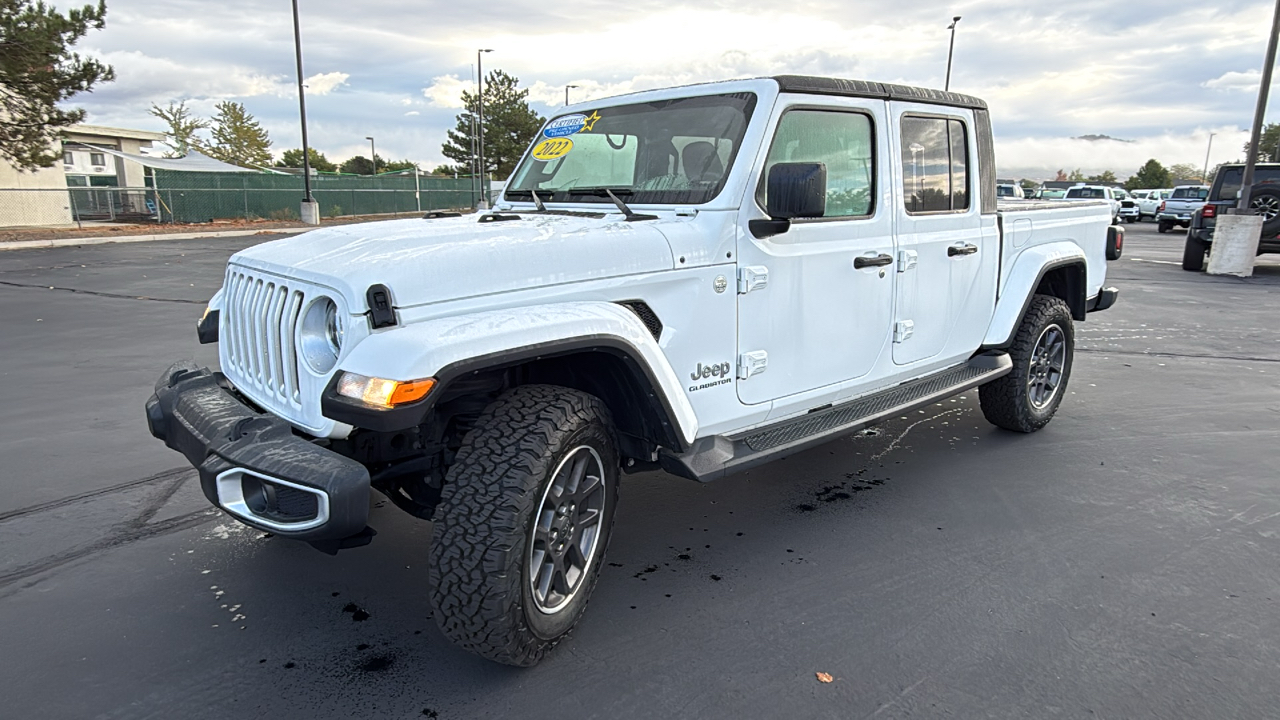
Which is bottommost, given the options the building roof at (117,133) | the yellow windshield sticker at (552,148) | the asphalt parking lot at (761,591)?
the asphalt parking lot at (761,591)

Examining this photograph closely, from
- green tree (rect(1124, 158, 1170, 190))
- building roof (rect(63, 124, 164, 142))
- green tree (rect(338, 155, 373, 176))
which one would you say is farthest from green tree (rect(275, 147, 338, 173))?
green tree (rect(1124, 158, 1170, 190))

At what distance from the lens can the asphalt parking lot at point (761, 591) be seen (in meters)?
2.57

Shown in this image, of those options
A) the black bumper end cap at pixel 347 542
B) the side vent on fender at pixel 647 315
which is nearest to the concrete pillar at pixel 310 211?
the side vent on fender at pixel 647 315

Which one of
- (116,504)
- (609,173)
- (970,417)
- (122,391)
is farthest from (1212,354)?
(122,391)

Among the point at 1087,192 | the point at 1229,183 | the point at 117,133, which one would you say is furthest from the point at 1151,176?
the point at 117,133

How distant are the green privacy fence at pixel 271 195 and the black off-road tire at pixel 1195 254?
28.6 meters

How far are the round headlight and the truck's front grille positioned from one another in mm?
39

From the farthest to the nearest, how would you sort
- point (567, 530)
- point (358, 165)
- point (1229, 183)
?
point (358, 165) → point (1229, 183) → point (567, 530)

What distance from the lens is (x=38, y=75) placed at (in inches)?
794

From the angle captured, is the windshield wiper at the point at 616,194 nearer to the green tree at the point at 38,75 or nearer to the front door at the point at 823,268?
the front door at the point at 823,268

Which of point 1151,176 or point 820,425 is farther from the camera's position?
point 1151,176

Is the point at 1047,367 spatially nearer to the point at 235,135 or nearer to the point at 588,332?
the point at 588,332

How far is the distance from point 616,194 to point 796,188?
0.87 metres

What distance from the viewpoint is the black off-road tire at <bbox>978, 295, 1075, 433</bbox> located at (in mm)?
4887
